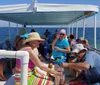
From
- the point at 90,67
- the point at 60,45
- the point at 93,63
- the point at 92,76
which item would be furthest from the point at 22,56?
the point at 60,45

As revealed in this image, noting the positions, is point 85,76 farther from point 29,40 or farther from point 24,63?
→ point 24,63

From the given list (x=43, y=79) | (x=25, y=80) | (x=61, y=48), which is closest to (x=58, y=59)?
(x=61, y=48)

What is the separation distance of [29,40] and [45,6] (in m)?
2.44

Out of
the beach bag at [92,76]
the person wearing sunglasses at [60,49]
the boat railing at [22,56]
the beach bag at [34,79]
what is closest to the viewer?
the boat railing at [22,56]

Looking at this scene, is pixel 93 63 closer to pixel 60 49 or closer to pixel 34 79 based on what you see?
pixel 34 79

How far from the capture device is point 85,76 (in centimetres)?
403

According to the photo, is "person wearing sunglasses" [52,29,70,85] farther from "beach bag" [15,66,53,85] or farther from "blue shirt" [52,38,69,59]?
"beach bag" [15,66,53,85]

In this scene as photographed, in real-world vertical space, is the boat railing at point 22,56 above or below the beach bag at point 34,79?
above

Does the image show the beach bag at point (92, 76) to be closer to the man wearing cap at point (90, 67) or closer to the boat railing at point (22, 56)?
the man wearing cap at point (90, 67)

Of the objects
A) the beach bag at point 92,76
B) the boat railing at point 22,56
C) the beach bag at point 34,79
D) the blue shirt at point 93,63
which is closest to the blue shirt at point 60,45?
the blue shirt at point 93,63

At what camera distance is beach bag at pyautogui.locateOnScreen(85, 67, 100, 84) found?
382 centimetres

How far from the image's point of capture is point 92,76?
3.86 metres

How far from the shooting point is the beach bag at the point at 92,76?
12.5ft

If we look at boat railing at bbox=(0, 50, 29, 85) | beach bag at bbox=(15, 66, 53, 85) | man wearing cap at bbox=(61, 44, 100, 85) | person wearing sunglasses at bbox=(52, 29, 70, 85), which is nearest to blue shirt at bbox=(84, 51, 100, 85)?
man wearing cap at bbox=(61, 44, 100, 85)
